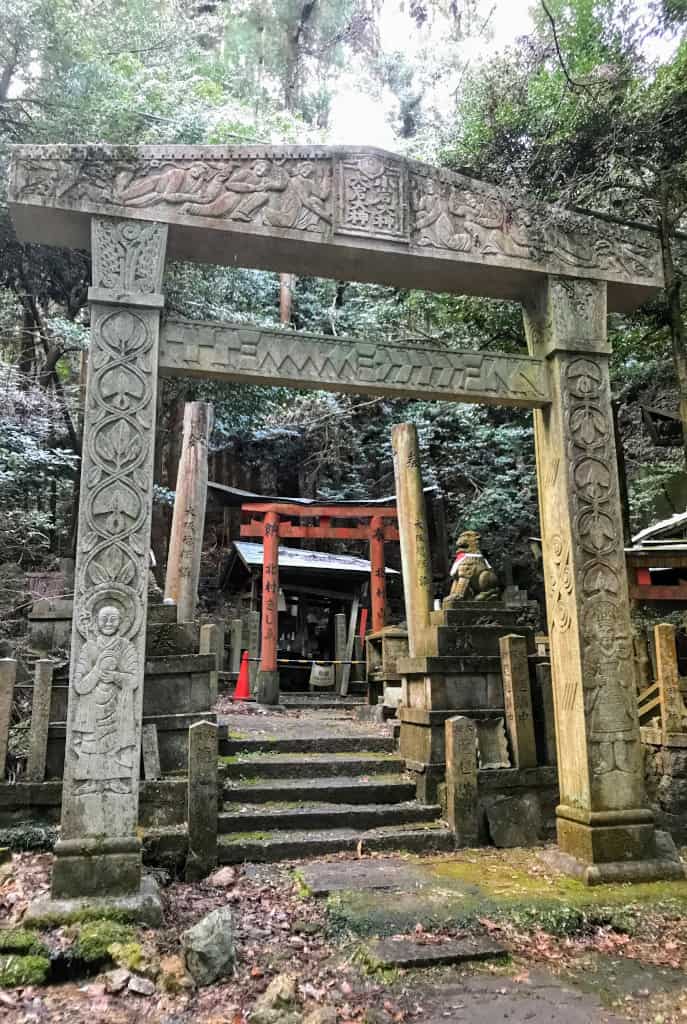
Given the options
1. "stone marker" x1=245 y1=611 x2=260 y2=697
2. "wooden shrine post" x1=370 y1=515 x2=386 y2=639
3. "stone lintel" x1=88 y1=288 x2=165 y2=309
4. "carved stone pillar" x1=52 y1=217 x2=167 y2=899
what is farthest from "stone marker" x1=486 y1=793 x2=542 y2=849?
"stone marker" x1=245 y1=611 x2=260 y2=697

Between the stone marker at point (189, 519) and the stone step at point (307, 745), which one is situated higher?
the stone marker at point (189, 519)

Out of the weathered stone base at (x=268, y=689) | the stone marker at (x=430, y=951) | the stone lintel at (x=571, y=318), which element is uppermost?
the stone lintel at (x=571, y=318)

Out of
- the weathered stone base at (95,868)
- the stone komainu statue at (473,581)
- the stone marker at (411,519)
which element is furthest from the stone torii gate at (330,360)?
the stone marker at (411,519)

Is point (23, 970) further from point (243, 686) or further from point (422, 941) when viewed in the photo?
point (243, 686)

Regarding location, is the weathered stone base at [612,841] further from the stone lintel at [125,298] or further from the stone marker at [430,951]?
the stone lintel at [125,298]

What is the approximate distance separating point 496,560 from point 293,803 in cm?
1281

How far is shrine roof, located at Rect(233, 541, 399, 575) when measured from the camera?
1612 cm

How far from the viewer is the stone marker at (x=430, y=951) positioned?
349cm

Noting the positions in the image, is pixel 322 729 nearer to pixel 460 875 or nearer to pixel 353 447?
pixel 460 875

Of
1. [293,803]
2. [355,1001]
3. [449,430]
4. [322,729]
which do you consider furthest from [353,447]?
[355,1001]

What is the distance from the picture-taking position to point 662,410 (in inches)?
627

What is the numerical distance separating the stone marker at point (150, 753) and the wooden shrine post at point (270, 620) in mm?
5706

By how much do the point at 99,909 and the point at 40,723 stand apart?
217 centimetres

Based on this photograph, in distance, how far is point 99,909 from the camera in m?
3.94
